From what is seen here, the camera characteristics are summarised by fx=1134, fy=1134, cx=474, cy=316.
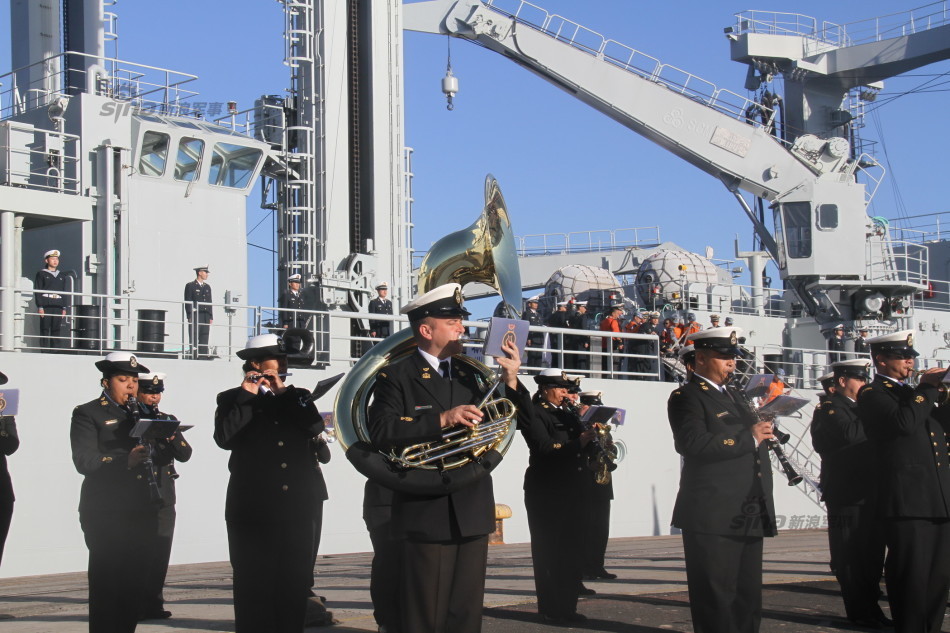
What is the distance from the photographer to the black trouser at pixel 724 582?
573cm

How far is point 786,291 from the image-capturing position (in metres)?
27.4

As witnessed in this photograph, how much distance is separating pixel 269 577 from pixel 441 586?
1.23 metres

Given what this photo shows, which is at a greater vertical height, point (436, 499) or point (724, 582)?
point (436, 499)

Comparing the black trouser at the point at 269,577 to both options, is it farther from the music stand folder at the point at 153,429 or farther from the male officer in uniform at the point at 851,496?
the male officer in uniform at the point at 851,496

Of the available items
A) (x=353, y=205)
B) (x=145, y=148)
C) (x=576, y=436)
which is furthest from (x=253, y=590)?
(x=353, y=205)

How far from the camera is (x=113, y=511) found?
6211 millimetres

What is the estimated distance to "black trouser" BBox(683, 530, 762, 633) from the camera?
5734 millimetres

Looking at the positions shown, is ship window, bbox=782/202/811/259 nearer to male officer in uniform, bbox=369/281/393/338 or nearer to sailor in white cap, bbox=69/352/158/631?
male officer in uniform, bbox=369/281/393/338

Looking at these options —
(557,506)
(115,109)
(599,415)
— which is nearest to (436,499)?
(557,506)

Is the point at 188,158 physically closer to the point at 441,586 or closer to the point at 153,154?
the point at 153,154

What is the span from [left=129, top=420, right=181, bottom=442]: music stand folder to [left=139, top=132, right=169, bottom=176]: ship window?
508 inches

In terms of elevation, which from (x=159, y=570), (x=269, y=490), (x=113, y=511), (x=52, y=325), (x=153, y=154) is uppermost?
(x=153, y=154)

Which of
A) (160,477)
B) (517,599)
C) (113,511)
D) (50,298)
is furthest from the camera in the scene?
(50,298)

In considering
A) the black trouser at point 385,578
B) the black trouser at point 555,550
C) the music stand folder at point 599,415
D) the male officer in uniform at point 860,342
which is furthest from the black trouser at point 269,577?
the male officer in uniform at point 860,342
